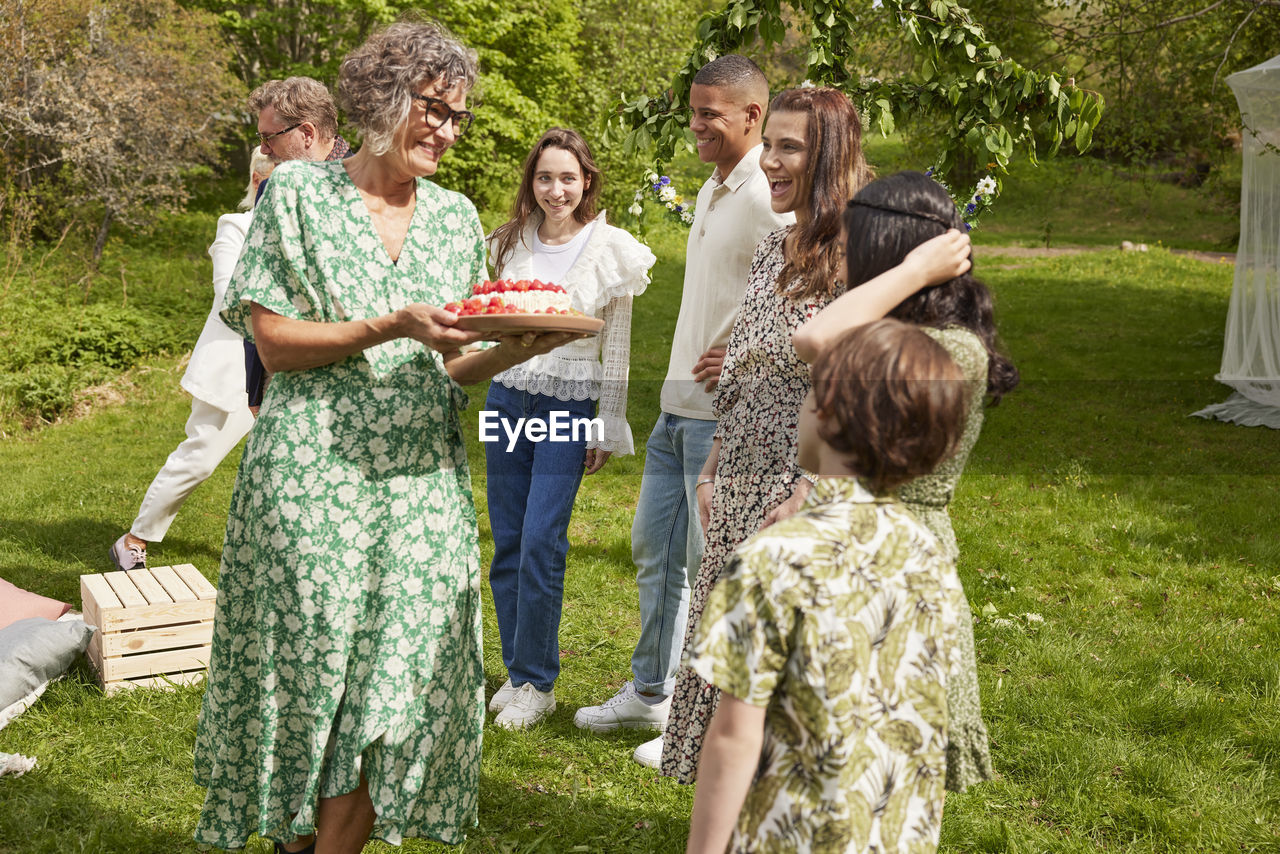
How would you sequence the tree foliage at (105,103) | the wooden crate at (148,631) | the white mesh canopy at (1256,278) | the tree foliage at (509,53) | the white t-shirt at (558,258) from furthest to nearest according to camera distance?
the tree foliage at (509,53), the tree foliage at (105,103), the white mesh canopy at (1256,278), the wooden crate at (148,631), the white t-shirt at (558,258)

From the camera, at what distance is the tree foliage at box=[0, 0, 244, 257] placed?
1290cm

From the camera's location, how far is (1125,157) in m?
11.4

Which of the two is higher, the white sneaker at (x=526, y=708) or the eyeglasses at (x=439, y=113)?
the eyeglasses at (x=439, y=113)

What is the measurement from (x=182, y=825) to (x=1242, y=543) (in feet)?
18.9

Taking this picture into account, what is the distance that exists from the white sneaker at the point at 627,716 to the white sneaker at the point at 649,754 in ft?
0.66

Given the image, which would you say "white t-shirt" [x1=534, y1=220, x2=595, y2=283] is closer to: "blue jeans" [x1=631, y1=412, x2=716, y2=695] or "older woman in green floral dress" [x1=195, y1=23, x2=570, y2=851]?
"blue jeans" [x1=631, y1=412, x2=716, y2=695]

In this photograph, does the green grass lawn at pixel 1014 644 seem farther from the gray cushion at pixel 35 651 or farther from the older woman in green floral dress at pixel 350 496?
the older woman in green floral dress at pixel 350 496

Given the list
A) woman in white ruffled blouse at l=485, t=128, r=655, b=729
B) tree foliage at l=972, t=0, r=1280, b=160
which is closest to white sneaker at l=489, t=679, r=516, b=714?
woman in white ruffled blouse at l=485, t=128, r=655, b=729

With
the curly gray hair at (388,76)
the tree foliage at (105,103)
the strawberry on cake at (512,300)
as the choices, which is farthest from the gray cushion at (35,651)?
the tree foliage at (105,103)

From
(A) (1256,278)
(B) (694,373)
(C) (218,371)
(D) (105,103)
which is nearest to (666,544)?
(B) (694,373)

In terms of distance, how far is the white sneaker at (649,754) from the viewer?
12.0 ft

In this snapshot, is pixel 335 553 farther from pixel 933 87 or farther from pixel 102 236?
pixel 102 236

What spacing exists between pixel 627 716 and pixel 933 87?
2.93m

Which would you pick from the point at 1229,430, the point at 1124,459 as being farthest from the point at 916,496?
the point at 1229,430
